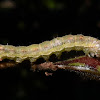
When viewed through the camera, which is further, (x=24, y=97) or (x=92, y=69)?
(x=24, y=97)

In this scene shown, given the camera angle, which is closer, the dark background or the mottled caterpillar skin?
the mottled caterpillar skin

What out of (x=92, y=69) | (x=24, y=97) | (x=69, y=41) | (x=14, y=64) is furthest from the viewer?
→ (x=24, y=97)

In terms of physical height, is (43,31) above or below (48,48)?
above

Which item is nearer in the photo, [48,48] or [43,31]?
[48,48]

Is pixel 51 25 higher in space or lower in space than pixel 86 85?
higher

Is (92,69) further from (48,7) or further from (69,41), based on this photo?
(48,7)

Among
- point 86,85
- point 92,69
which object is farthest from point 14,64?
point 86,85

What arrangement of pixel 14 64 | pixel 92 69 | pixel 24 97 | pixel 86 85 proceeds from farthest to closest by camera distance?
pixel 86 85
pixel 24 97
pixel 14 64
pixel 92 69

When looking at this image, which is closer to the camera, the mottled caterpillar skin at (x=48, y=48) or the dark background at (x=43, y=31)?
the mottled caterpillar skin at (x=48, y=48)
